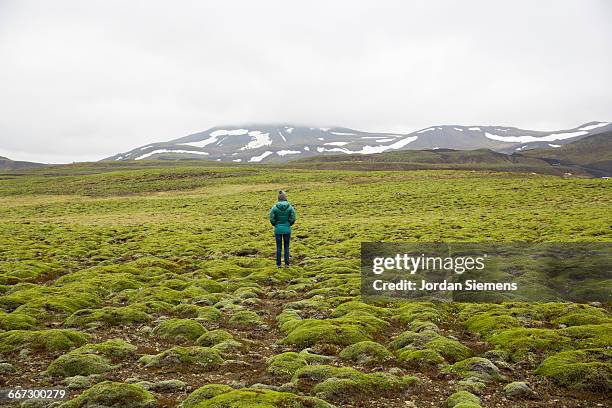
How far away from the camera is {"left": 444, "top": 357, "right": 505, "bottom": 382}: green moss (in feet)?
39.2

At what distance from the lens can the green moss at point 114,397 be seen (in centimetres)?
1011

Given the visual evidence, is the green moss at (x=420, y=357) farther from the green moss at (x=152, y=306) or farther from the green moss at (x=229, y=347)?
the green moss at (x=152, y=306)

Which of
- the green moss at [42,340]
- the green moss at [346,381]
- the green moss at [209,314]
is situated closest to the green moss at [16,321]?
the green moss at [42,340]

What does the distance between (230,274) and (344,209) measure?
38.1 meters

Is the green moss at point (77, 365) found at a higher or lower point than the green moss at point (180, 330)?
higher

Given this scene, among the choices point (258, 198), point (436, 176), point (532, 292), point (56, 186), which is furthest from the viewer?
point (56, 186)

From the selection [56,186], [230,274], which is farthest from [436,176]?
[56,186]

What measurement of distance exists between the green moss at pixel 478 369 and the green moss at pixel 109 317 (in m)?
11.2

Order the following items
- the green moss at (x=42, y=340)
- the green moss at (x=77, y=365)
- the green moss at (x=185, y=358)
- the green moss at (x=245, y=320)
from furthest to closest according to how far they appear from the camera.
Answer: the green moss at (x=245, y=320) < the green moss at (x=42, y=340) < the green moss at (x=185, y=358) < the green moss at (x=77, y=365)

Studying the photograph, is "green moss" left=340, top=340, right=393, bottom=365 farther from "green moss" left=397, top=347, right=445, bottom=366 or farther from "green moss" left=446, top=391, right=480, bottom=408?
"green moss" left=446, top=391, right=480, bottom=408

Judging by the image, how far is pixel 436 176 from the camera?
103 m

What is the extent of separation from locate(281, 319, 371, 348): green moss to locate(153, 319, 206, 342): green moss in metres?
A: 3.04

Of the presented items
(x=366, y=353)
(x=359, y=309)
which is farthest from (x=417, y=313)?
(x=366, y=353)

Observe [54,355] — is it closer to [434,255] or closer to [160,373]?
[160,373]
